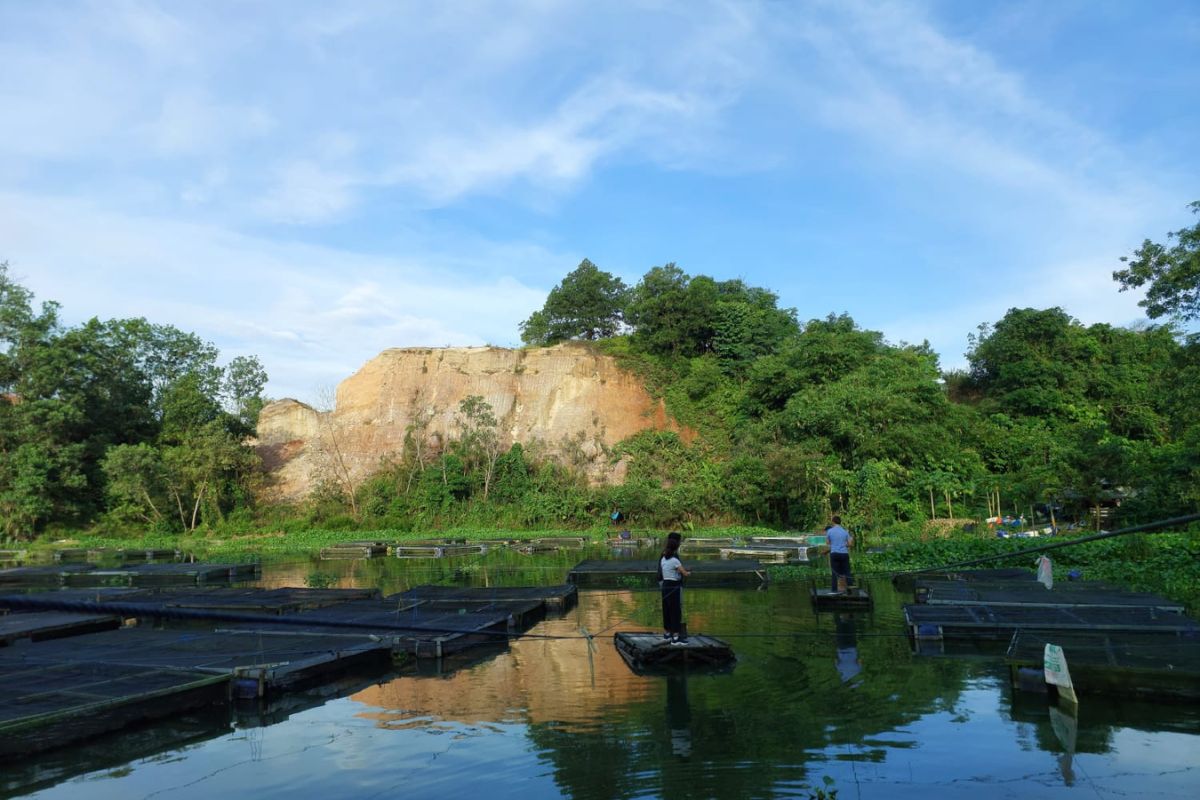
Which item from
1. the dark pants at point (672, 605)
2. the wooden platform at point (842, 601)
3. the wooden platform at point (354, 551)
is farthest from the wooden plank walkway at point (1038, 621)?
the wooden platform at point (354, 551)

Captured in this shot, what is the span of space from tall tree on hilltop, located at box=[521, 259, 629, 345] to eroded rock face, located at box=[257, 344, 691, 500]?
124 inches

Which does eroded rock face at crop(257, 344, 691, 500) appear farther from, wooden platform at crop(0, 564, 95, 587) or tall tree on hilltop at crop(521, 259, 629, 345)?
wooden platform at crop(0, 564, 95, 587)

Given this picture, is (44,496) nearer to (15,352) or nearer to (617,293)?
(15,352)

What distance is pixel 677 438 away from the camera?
3606 centimetres

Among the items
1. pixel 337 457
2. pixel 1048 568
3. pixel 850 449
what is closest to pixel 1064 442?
pixel 850 449

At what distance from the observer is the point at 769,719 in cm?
704

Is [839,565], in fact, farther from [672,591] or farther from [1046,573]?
[672,591]

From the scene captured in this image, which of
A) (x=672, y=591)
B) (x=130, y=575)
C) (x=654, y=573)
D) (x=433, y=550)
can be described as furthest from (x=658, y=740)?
(x=433, y=550)

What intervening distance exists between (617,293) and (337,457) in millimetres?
16915

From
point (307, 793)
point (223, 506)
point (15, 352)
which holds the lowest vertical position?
point (307, 793)

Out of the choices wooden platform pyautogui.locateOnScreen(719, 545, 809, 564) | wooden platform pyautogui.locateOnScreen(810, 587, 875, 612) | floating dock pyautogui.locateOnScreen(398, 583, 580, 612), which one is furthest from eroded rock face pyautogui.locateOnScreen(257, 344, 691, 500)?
wooden platform pyautogui.locateOnScreen(810, 587, 875, 612)

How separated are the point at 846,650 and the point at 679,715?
3.51 meters

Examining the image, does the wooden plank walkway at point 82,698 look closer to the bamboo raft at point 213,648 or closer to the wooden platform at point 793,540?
the bamboo raft at point 213,648

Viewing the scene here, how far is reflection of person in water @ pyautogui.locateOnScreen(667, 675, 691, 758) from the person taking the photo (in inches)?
251
